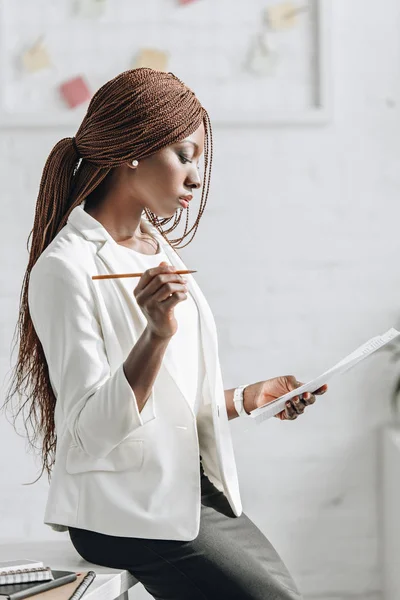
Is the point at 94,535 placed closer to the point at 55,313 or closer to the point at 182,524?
the point at 182,524

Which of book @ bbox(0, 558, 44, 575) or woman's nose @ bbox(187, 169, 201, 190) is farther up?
woman's nose @ bbox(187, 169, 201, 190)

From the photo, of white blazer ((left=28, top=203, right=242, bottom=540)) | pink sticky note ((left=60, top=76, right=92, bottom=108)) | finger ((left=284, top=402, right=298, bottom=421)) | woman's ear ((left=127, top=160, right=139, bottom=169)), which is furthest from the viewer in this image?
pink sticky note ((left=60, top=76, right=92, bottom=108))

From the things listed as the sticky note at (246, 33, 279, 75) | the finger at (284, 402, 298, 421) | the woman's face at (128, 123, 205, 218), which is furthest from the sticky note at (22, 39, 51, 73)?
the finger at (284, 402, 298, 421)

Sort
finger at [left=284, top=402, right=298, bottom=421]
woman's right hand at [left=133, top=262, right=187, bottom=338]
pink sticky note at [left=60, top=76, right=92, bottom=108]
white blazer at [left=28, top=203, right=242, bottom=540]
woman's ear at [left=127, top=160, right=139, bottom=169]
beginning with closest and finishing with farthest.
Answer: woman's right hand at [left=133, top=262, right=187, bottom=338]
white blazer at [left=28, top=203, right=242, bottom=540]
woman's ear at [left=127, top=160, right=139, bottom=169]
finger at [left=284, top=402, right=298, bottom=421]
pink sticky note at [left=60, top=76, right=92, bottom=108]

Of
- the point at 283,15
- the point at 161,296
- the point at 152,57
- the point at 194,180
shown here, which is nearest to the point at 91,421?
the point at 161,296

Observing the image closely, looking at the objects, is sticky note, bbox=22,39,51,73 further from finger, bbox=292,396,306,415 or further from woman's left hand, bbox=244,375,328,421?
finger, bbox=292,396,306,415

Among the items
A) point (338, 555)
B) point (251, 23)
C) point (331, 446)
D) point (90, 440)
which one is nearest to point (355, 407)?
point (331, 446)

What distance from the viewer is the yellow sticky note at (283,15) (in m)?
2.21

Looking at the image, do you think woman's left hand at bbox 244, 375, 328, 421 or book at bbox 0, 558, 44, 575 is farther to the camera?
woman's left hand at bbox 244, 375, 328, 421

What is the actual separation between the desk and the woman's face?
0.58 meters

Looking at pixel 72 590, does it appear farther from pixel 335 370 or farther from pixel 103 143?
pixel 103 143

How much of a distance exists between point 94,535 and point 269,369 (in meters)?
1.00

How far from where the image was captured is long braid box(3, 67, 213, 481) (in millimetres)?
1363

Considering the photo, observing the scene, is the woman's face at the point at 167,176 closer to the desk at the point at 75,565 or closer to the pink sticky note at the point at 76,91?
the desk at the point at 75,565
